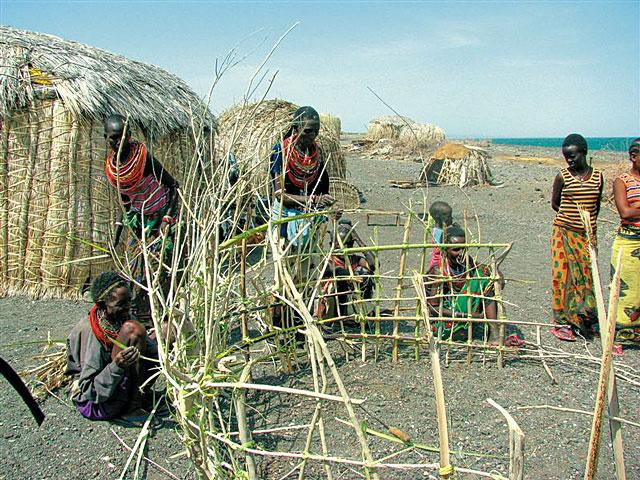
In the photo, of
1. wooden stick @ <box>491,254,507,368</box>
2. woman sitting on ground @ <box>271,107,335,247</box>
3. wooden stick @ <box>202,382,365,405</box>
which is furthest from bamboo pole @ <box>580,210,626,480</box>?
woman sitting on ground @ <box>271,107,335,247</box>

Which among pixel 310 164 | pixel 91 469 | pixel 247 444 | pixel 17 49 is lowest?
pixel 91 469

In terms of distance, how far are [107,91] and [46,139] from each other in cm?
77

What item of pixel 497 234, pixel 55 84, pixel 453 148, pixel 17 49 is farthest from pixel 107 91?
pixel 453 148

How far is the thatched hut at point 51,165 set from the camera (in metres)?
5.64

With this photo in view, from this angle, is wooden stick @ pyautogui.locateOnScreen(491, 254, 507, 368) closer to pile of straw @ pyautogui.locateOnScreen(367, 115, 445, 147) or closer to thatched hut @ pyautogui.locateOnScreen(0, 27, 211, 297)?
thatched hut @ pyautogui.locateOnScreen(0, 27, 211, 297)

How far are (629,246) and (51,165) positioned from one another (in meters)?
5.20

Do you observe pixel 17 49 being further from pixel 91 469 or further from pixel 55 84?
pixel 91 469

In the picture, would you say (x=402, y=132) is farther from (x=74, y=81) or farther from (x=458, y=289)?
(x=458, y=289)

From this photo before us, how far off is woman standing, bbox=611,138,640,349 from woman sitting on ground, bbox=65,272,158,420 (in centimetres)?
325

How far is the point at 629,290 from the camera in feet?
14.1

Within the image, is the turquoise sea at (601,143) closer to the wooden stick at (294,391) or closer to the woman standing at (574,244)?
the woman standing at (574,244)

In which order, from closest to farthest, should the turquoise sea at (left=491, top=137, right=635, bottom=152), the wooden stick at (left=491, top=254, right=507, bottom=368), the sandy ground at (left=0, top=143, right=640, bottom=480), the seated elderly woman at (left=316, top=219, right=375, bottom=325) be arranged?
the sandy ground at (left=0, top=143, right=640, bottom=480) → the wooden stick at (left=491, top=254, right=507, bottom=368) → the seated elderly woman at (left=316, top=219, right=375, bottom=325) → the turquoise sea at (left=491, top=137, right=635, bottom=152)

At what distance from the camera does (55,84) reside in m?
5.66

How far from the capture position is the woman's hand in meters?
2.96
